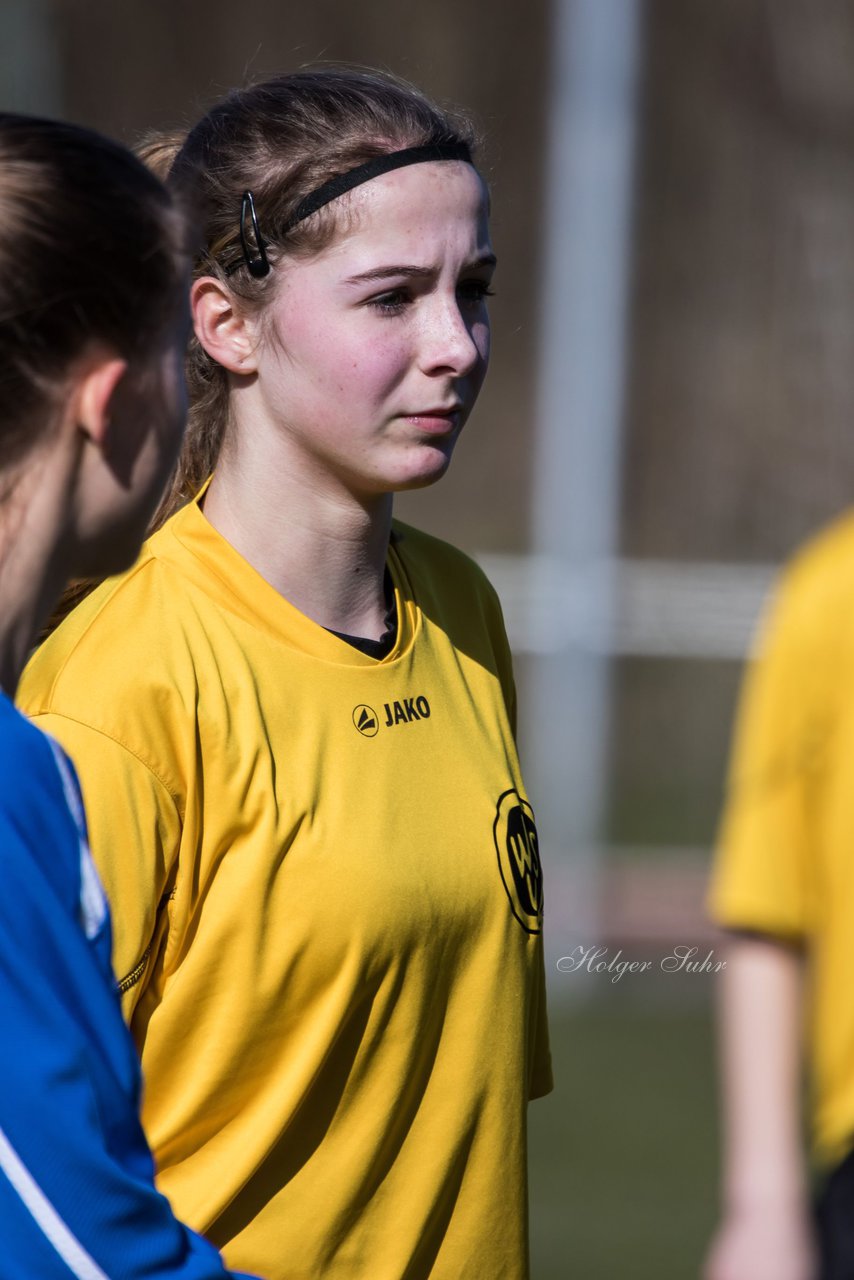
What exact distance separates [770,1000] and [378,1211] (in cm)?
60

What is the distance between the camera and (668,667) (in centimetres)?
934

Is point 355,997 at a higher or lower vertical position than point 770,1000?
lower

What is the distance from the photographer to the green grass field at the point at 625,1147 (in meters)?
4.50

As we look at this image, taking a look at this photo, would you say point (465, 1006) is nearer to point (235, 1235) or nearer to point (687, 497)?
point (235, 1235)

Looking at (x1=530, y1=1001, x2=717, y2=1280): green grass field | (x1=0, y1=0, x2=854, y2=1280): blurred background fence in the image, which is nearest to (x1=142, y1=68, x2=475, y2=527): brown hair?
(x1=530, y1=1001, x2=717, y2=1280): green grass field

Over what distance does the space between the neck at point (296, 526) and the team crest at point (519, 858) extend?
0.28m

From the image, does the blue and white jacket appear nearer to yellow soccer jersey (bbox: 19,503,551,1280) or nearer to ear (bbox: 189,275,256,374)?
yellow soccer jersey (bbox: 19,503,551,1280)

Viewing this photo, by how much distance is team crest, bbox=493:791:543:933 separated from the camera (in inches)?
80.4

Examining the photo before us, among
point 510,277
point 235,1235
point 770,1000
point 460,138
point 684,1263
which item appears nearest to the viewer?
point 770,1000

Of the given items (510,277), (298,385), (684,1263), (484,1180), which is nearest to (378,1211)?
(484,1180)

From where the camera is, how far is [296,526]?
6.83 feet

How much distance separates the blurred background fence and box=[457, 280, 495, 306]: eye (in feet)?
11.3

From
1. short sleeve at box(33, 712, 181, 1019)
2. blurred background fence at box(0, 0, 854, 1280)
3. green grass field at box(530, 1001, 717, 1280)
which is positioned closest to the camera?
short sleeve at box(33, 712, 181, 1019)

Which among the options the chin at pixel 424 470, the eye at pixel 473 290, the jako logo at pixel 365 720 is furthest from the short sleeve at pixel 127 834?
the eye at pixel 473 290
